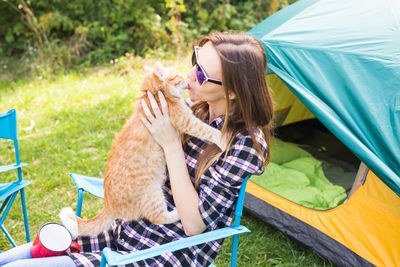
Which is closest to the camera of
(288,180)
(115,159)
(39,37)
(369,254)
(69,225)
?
(69,225)

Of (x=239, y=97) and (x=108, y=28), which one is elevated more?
(x=108, y=28)

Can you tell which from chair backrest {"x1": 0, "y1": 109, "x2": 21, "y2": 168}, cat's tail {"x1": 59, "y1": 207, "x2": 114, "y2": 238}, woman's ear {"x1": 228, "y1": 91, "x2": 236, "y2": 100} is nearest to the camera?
woman's ear {"x1": 228, "y1": 91, "x2": 236, "y2": 100}

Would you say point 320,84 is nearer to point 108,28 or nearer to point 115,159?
point 115,159

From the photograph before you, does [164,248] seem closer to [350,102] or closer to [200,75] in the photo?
[200,75]

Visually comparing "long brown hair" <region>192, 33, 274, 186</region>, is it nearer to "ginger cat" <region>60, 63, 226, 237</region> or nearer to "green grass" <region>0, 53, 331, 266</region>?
"ginger cat" <region>60, 63, 226, 237</region>

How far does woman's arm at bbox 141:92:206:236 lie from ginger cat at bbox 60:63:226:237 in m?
0.07

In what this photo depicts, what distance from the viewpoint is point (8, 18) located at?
25.1 ft

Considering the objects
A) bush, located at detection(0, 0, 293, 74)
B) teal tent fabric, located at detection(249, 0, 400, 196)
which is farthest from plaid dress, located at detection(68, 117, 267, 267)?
bush, located at detection(0, 0, 293, 74)

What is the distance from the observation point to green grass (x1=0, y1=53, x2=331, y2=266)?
2674mm

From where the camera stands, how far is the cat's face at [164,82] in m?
1.90

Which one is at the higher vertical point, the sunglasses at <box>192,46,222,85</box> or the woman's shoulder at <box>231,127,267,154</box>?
the sunglasses at <box>192,46,222,85</box>

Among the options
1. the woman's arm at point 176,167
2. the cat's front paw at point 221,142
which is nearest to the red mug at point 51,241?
the woman's arm at point 176,167

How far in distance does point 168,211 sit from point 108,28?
6.39 meters

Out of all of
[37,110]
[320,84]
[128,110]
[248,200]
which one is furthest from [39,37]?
[320,84]
